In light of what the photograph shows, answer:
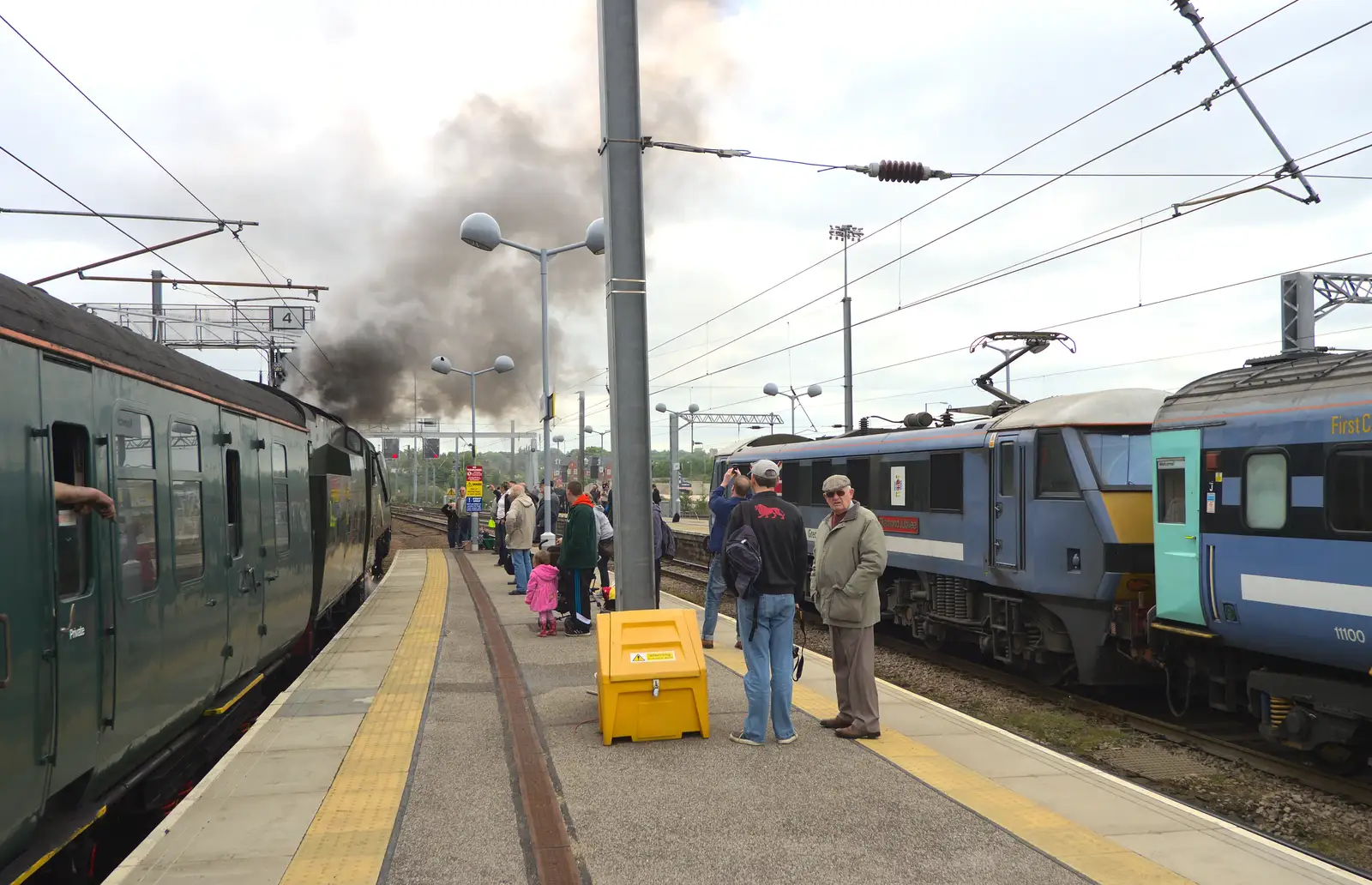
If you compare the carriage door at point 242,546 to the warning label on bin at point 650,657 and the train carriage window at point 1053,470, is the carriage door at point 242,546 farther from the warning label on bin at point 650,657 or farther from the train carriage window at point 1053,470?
the train carriage window at point 1053,470

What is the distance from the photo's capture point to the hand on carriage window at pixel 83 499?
4.34 m

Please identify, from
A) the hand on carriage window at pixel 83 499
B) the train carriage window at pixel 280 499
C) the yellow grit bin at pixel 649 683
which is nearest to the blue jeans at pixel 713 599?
the yellow grit bin at pixel 649 683

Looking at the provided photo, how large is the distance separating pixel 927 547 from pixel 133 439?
9430 mm

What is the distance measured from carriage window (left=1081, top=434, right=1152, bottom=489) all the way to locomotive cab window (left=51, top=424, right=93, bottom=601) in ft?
28.3

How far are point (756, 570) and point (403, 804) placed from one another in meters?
2.65

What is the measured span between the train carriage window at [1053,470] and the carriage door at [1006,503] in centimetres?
26

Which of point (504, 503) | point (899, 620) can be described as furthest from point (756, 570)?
point (504, 503)

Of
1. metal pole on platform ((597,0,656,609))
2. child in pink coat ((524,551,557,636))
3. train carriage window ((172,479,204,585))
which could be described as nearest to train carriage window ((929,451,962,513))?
child in pink coat ((524,551,557,636))

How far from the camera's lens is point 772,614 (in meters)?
6.97

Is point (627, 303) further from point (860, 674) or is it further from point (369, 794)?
point (369, 794)

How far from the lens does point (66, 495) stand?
14.4 ft

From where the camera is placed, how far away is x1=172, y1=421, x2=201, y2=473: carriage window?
20.5 feet

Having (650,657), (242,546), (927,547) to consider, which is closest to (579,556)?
(927,547)

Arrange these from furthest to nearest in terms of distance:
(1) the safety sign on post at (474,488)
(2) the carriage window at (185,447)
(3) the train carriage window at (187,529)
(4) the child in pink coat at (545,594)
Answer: (1) the safety sign on post at (474,488)
(4) the child in pink coat at (545,594)
(2) the carriage window at (185,447)
(3) the train carriage window at (187,529)
